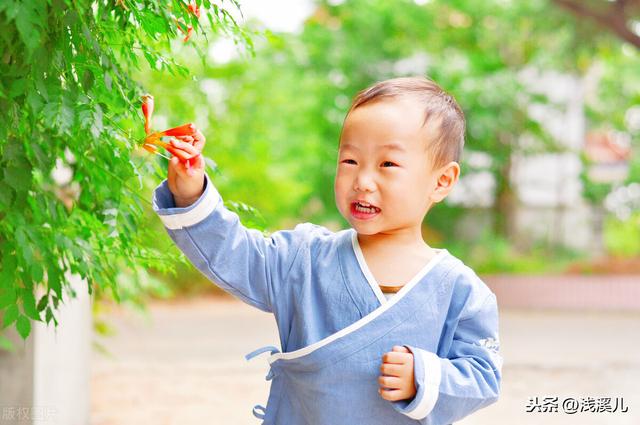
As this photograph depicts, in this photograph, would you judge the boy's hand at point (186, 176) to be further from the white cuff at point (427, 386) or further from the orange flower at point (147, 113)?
the white cuff at point (427, 386)

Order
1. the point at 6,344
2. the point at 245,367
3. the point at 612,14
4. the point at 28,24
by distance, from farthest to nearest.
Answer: the point at 612,14 < the point at 245,367 < the point at 6,344 < the point at 28,24

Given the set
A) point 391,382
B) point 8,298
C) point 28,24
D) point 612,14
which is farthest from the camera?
point 612,14

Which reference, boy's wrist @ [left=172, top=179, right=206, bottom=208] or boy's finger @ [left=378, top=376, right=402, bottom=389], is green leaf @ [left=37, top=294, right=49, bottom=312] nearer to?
boy's wrist @ [left=172, top=179, right=206, bottom=208]

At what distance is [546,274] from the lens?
1152 cm

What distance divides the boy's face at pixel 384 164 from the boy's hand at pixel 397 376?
24cm

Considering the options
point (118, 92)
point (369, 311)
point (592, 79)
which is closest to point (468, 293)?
point (369, 311)

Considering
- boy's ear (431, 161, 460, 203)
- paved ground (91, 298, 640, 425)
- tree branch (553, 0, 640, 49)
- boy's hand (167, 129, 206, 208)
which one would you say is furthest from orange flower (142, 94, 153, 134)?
tree branch (553, 0, 640, 49)

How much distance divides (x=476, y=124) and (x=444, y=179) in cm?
1008

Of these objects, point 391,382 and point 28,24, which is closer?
point 28,24

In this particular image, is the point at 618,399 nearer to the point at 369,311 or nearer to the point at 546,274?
the point at 369,311

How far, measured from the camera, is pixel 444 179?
179 centimetres

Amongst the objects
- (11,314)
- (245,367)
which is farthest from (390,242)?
(245,367)

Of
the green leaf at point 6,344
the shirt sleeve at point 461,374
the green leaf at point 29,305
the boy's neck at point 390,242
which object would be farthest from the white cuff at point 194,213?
the green leaf at point 6,344

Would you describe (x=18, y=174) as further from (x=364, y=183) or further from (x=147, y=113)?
(x=364, y=183)
